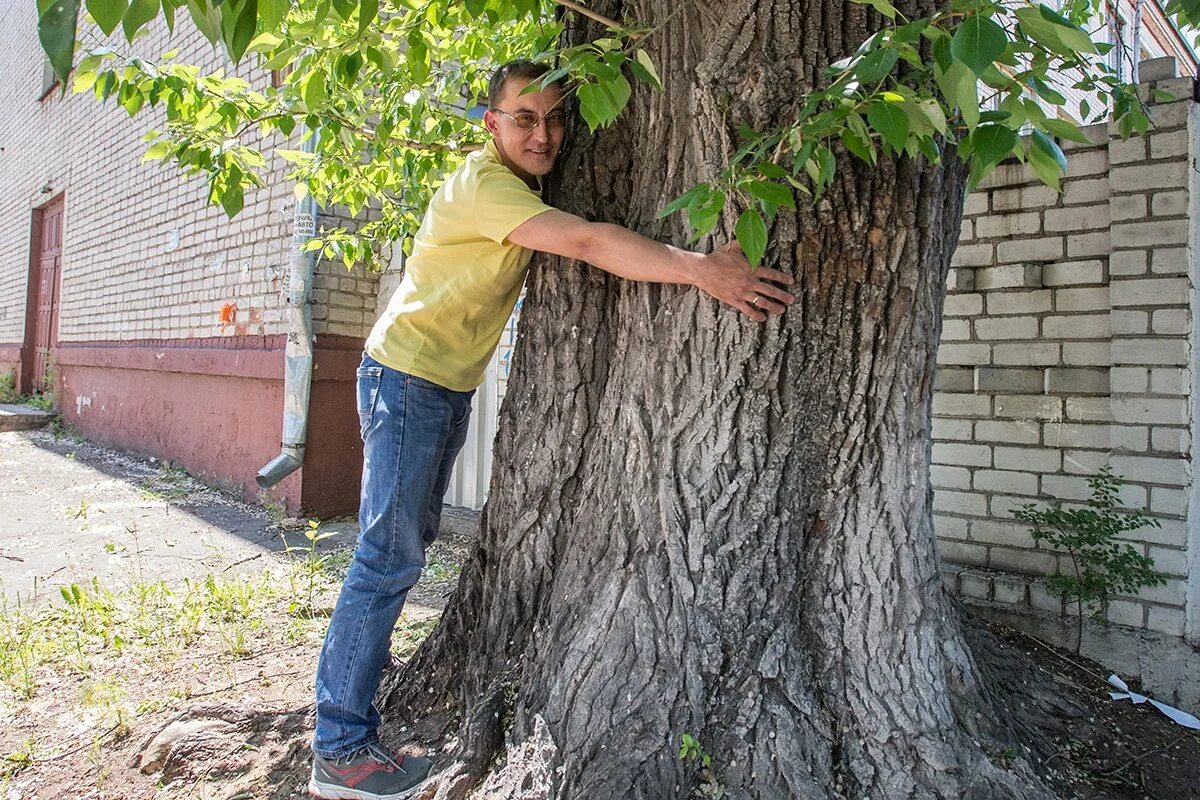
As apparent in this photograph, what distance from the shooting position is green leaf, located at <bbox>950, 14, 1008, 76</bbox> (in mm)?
1137

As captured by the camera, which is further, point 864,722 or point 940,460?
point 940,460

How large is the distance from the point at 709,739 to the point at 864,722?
37cm

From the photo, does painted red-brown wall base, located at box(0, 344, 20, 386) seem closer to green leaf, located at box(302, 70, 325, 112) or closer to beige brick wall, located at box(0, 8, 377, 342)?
beige brick wall, located at box(0, 8, 377, 342)

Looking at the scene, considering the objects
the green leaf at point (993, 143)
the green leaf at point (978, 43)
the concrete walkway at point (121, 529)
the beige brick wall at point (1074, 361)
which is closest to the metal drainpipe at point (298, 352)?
the concrete walkway at point (121, 529)

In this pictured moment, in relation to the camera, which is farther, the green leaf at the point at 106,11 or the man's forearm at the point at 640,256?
the man's forearm at the point at 640,256

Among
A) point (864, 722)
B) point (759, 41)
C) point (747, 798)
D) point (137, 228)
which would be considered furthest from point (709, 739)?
point (137, 228)

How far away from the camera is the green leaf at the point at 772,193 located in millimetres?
1524

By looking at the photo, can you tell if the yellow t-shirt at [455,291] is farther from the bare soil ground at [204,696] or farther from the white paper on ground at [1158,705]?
the white paper on ground at [1158,705]

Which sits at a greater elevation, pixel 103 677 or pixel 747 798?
pixel 747 798

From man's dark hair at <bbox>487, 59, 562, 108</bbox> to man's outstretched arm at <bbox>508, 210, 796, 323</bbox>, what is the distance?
1.59 feet

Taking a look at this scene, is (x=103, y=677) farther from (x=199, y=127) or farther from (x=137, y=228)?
(x=137, y=228)

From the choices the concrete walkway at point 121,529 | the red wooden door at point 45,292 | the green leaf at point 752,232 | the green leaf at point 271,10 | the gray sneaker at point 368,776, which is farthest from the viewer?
the red wooden door at point 45,292

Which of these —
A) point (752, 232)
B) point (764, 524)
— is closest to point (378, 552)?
point (764, 524)

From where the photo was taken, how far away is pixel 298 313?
5.50 meters
